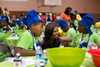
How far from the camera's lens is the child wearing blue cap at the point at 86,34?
2500 millimetres

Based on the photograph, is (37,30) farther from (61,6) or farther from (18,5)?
(61,6)

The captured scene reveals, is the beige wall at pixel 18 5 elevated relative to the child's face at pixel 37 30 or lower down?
elevated

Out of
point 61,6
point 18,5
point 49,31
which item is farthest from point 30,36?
point 61,6

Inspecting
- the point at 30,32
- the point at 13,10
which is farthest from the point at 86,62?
the point at 13,10

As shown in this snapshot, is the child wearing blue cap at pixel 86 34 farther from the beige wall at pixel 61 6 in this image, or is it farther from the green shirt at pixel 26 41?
the beige wall at pixel 61 6

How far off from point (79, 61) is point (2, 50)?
0.95 meters

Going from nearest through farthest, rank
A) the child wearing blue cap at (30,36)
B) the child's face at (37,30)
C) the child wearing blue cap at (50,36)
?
the child wearing blue cap at (30,36) → the child's face at (37,30) → the child wearing blue cap at (50,36)

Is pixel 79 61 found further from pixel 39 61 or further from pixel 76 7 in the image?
pixel 76 7

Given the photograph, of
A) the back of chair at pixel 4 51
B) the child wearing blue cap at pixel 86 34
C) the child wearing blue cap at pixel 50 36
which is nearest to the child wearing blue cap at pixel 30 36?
the back of chair at pixel 4 51

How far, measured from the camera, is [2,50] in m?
1.71

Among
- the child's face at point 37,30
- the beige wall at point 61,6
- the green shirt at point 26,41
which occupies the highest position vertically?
the beige wall at point 61,6

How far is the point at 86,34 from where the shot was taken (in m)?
2.61

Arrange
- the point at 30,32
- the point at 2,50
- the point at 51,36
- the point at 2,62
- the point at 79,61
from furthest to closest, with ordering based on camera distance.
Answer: the point at 51,36 < the point at 30,32 < the point at 2,50 < the point at 2,62 < the point at 79,61

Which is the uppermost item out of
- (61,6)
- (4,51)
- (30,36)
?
(61,6)
